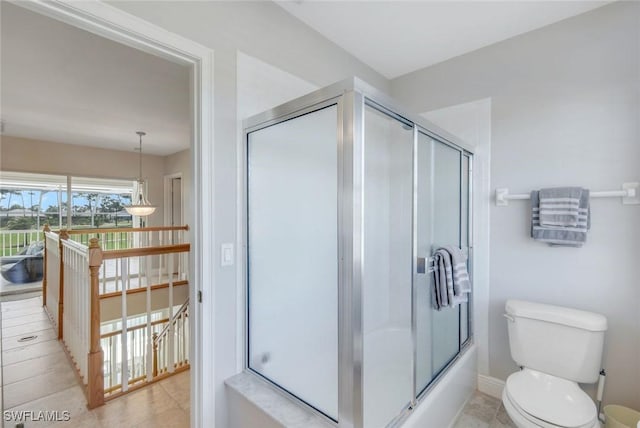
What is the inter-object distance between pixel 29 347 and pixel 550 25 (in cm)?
514

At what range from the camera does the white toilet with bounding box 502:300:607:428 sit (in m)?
1.47

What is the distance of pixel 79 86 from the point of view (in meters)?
2.70

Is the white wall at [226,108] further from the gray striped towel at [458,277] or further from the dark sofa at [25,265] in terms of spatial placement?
the dark sofa at [25,265]

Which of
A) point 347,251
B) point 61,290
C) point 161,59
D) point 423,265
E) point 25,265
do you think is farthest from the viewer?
point 25,265

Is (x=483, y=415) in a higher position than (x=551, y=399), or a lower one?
lower

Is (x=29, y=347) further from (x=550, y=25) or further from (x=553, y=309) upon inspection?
(x=550, y=25)

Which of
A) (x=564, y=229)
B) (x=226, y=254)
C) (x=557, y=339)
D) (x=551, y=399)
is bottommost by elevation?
(x=551, y=399)

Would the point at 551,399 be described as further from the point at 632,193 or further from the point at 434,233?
the point at 632,193

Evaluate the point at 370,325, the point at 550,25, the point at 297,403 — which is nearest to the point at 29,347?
the point at 297,403

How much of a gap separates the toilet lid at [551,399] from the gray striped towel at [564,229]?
2.69ft

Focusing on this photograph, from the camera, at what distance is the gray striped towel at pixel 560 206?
1797 mm

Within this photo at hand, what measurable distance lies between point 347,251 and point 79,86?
122 inches

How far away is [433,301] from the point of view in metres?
1.81

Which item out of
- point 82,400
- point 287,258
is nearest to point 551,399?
point 287,258
